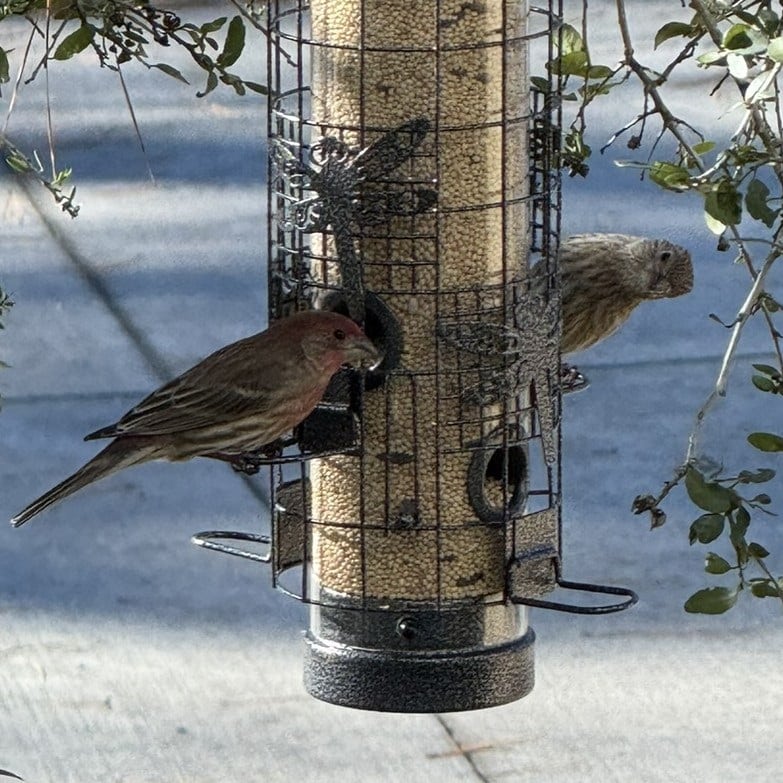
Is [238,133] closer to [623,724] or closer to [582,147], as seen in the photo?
[623,724]

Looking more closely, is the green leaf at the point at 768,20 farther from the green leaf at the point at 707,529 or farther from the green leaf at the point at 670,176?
the green leaf at the point at 707,529

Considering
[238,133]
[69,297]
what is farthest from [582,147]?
[238,133]

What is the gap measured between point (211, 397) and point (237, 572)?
358 cm

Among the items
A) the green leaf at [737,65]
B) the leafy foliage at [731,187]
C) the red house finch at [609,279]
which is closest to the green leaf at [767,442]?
the leafy foliage at [731,187]

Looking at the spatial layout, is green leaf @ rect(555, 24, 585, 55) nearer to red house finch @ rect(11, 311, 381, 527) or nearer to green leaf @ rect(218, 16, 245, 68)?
green leaf @ rect(218, 16, 245, 68)

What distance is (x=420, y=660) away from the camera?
15.1 ft

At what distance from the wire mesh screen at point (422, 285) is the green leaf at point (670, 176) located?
620 mm

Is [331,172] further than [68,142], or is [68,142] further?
[68,142]

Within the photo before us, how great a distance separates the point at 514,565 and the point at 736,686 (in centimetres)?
291

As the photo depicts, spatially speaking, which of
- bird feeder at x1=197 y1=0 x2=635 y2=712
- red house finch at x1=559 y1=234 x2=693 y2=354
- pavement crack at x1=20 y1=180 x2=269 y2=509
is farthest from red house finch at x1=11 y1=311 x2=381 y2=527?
pavement crack at x1=20 y1=180 x2=269 y2=509

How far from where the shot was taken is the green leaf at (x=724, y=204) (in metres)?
3.83

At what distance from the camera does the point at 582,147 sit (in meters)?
4.92

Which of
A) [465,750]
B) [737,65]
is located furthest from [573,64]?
[465,750]

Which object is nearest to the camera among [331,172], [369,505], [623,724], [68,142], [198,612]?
[331,172]
